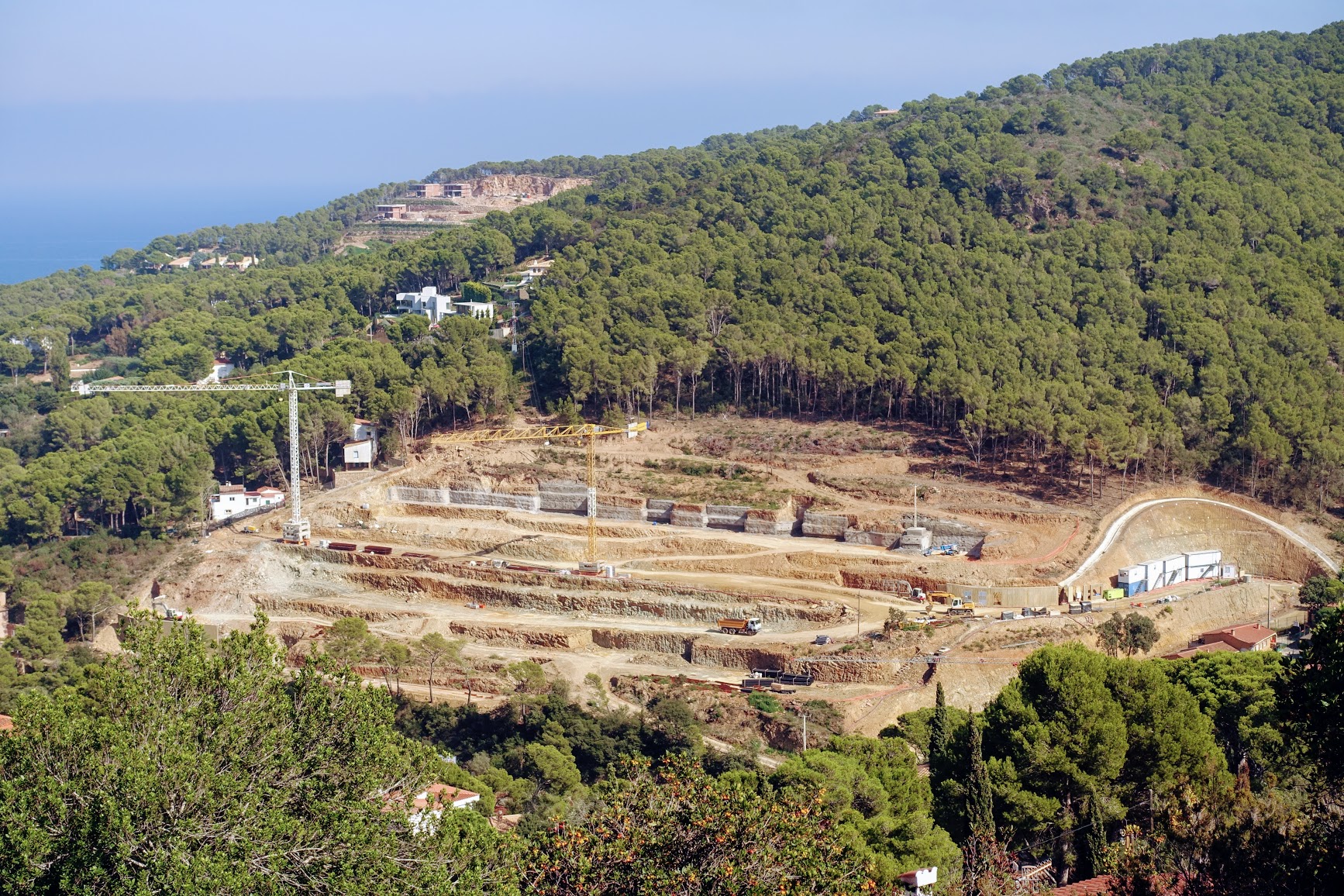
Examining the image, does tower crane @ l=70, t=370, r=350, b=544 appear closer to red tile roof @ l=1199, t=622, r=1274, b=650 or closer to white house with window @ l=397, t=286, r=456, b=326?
white house with window @ l=397, t=286, r=456, b=326

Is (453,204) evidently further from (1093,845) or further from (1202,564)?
(1093,845)

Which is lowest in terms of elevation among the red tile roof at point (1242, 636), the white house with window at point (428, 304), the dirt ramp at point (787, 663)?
the dirt ramp at point (787, 663)

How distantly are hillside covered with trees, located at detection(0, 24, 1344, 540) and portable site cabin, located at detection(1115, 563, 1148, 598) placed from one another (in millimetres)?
7023

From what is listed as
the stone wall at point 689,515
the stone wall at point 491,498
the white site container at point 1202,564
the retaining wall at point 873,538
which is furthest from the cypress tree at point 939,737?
the stone wall at point 491,498

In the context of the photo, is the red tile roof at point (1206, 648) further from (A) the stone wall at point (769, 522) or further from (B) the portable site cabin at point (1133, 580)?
(A) the stone wall at point (769, 522)

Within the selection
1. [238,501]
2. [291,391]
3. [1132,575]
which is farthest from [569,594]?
[1132,575]

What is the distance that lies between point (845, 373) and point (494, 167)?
99.1 metres

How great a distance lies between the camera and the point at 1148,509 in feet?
198

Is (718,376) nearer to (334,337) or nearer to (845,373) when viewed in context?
(845,373)

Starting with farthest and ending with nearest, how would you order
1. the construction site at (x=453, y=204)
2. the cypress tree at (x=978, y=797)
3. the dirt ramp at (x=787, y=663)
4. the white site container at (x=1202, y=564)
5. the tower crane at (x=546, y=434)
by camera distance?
the construction site at (x=453, y=204), the tower crane at (x=546, y=434), the white site container at (x=1202, y=564), the dirt ramp at (x=787, y=663), the cypress tree at (x=978, y=797)

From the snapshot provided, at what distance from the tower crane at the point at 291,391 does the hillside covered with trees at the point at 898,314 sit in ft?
4.57

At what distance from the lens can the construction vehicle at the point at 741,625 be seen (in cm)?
5541

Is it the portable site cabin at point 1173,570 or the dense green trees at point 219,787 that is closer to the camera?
the dense green trees at point 219,787

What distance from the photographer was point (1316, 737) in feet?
81.4
